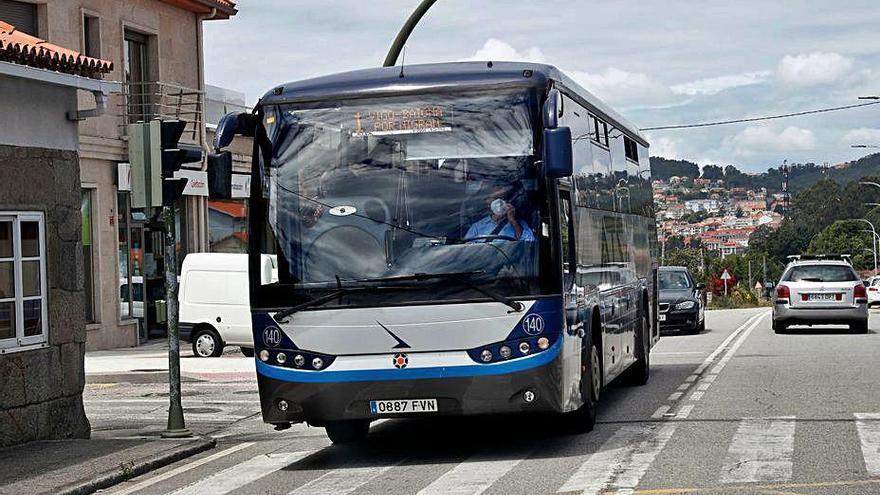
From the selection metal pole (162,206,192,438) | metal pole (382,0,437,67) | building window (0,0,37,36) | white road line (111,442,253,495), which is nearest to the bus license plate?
white road line (111,442,253,495)

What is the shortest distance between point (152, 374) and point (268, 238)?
32.5ft

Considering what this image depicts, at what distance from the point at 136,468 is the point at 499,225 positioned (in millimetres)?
3501

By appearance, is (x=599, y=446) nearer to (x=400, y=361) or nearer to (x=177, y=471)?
(x=400, y=361)

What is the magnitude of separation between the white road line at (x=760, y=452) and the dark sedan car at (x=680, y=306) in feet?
61.2

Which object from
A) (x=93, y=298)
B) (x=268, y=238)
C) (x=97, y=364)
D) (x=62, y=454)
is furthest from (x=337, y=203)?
(x=93, y=298)

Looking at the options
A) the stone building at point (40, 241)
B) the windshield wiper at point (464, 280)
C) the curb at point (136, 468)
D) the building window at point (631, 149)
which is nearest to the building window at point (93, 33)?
Answer: the building window at point (631, 149)

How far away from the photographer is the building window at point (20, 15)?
2664cm

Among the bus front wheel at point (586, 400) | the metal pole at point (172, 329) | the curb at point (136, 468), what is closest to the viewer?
the curb at point (136, 468)

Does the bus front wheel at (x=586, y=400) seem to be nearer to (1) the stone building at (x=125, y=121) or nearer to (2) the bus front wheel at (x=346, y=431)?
(2) the bus front wheel at (x=346, y=431)

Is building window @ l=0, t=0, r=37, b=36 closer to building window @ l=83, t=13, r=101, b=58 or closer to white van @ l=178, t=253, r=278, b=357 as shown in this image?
building window @ l=83, t=13, r=101, b=58

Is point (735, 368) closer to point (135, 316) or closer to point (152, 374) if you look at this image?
point (152, 374)

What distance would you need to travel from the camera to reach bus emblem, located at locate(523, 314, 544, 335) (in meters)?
11.3

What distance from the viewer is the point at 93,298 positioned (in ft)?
93.6

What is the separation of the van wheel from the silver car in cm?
1153
